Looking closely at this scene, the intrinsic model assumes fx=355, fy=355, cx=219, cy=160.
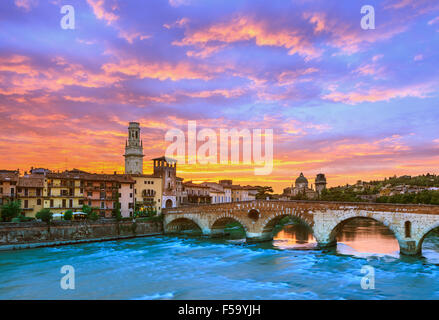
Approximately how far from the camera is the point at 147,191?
50469mm

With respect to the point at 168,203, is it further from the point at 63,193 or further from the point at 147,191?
the point at 63,193

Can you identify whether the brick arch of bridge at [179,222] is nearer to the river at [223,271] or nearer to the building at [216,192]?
the river at [223,271]

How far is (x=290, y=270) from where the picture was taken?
77.5ft

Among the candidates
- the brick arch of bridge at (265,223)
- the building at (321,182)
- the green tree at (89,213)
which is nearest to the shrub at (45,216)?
the green tree at (89,213)

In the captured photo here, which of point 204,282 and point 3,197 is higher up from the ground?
point 3,197

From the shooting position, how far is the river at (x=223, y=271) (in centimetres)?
1891

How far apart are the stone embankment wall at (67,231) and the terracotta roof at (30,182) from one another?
6.87 meters

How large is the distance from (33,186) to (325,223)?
3159cm

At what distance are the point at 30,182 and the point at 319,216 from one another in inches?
1252

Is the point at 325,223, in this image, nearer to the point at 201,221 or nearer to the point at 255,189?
the point at 201,221

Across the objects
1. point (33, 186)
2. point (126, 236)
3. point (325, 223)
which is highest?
Result: point (33, 186)
